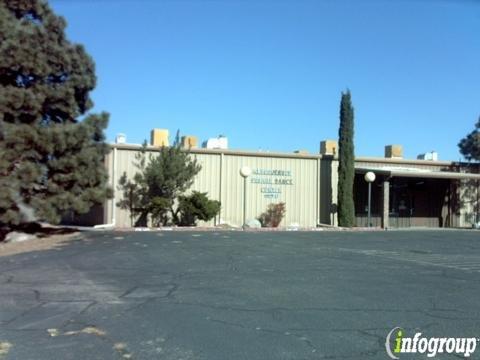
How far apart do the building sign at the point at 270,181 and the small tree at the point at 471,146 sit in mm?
11556

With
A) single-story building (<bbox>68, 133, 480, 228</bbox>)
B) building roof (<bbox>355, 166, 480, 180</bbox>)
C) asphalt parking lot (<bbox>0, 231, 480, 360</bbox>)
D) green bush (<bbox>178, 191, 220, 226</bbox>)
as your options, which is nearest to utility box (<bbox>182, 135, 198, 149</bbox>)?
single-story building (<bbox>68, 133, 480, 228</bbox>)

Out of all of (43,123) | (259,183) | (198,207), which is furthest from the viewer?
(259,183)

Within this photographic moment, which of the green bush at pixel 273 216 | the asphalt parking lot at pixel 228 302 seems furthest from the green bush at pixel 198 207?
the asphalt parking lot at pixel 228 302

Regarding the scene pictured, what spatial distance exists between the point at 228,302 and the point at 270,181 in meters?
19.9

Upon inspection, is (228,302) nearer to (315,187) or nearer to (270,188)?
(270,188)

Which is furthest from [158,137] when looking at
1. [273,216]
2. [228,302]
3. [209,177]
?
[228,302]

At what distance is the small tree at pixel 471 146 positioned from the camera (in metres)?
31.7

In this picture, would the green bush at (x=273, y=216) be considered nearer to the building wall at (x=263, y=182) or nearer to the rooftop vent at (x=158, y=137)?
the building wall at (x=263, y=182)

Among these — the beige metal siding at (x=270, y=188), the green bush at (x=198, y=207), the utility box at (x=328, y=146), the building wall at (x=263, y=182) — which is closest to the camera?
the green bush at (x=198, y=207)

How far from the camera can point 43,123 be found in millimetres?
18703

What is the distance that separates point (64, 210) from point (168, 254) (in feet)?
19.9

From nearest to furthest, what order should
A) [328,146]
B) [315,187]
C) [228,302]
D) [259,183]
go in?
[228,302]
[259,183]
[315,187]
[328,146]

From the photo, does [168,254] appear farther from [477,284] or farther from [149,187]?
[149,187]

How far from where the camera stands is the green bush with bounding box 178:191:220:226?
79.9 ft
